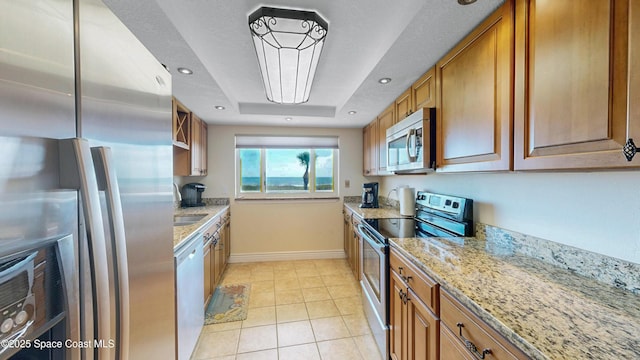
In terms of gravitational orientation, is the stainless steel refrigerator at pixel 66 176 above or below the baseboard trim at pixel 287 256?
above

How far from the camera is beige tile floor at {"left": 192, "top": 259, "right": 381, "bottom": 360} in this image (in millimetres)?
1834

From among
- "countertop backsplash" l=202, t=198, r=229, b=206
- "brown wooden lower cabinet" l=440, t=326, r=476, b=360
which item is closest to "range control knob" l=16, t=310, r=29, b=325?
"brown wooden lower cabinet" l=440, t=326, r=476, b=360

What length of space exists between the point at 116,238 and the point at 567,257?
5.56 ft

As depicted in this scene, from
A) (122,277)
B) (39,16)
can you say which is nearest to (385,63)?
(39,16)

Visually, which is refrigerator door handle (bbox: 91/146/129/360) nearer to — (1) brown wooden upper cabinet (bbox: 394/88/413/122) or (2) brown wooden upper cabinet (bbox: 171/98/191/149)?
(1) brown wooden upper cabinet (bbox: 394/88/413/122)

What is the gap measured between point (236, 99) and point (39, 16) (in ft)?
8.11

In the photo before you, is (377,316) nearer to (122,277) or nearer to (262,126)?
(122,277)

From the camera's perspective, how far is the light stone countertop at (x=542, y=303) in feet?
2.00

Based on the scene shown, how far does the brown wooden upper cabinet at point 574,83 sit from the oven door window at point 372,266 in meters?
1.10

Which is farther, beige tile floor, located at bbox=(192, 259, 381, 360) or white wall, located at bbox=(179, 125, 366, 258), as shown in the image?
white wall, located at bbox=(179, 125, 366, 258)

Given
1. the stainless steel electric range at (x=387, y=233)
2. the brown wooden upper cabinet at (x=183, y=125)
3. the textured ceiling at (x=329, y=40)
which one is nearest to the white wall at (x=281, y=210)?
the brown wooden upper cabinet at (x=183, y=125)

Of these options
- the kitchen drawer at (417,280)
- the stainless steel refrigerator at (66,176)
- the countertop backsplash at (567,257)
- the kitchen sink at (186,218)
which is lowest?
the kitchen drawer at (417,280)

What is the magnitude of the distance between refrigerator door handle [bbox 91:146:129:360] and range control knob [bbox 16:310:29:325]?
17 centimetres

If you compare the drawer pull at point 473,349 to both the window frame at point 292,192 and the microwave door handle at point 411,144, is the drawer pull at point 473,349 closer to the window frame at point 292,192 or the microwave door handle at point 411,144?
the microwave door handle at point 411,144
